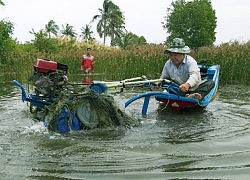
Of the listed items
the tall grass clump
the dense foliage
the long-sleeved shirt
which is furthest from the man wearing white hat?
the dense foliage

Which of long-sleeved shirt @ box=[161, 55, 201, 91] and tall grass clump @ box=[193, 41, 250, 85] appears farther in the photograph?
tall grass clump @ box=[193, 41, 250, 85]

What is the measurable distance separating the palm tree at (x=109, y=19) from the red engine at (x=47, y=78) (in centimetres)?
4872

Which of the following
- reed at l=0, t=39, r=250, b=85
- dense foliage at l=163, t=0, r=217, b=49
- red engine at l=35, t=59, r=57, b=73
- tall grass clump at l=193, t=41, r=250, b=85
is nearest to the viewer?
red engine at l=35, t=59, r=57, b=73

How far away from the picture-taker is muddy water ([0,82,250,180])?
3617 millimetres

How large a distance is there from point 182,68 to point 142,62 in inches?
287

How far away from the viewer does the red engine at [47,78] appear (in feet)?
18.8

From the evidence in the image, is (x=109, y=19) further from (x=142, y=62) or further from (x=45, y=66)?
(x=45, y=66)

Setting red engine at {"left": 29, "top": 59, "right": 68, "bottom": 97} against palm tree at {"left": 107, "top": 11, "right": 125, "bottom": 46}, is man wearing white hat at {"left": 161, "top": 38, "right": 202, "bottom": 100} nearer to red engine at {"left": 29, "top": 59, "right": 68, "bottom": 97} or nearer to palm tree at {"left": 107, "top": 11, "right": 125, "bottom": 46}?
red engine at {"left": 29, "top": 59, "right": 68, "bottom": 97}

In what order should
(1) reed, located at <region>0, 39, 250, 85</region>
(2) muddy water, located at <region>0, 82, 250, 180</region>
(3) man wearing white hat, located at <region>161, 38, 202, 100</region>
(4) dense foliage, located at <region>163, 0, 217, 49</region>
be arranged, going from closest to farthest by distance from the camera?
(2) muddy water, located at <region>0, 82, 250, 180</region>, (3) man wearing white hat, located at <region>161, 38, 202, 100</region>, (1) reed, located at <region>0, 39, 250, 85</region>, (4) dense foliage, located at <region>163, 0, 217, 49</region>

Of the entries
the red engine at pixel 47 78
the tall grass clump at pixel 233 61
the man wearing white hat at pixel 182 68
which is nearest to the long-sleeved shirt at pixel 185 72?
the man wearing white hat at pixel 182 68

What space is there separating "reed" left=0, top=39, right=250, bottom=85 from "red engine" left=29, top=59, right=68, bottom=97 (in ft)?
18.7

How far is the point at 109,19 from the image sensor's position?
53.8 metres

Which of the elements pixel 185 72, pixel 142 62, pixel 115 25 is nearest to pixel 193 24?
pixel 115 25

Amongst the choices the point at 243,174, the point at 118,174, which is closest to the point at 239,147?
the point at 243,174
